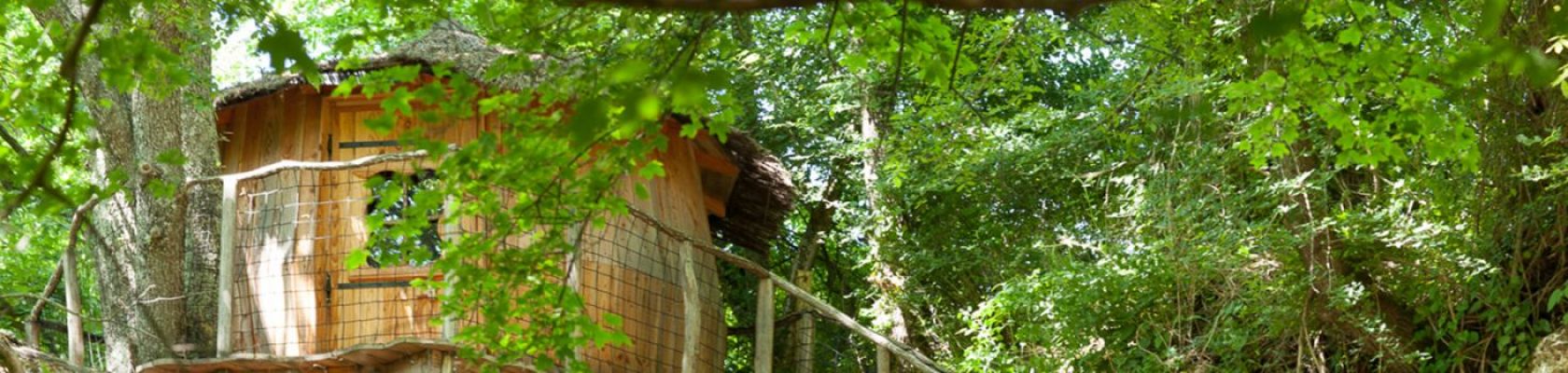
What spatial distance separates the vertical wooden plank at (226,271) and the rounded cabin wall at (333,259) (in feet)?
0.33

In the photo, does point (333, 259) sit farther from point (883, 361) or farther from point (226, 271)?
point (883, 361)

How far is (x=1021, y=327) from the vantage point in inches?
409

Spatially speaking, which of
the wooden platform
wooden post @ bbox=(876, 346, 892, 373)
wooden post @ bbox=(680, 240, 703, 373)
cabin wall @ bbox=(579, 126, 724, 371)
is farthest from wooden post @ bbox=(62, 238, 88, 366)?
wooden post @ bbox=(876, 346, 892, 373)

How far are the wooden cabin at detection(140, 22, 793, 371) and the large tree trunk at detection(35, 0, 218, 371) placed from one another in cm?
31

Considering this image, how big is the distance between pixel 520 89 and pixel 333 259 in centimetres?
145

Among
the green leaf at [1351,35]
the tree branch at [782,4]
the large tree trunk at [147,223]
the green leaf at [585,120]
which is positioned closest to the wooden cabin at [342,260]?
the large tree trunk at [147,223]

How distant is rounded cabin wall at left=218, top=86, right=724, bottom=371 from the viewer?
9430mm

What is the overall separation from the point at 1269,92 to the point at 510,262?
2.60 meters

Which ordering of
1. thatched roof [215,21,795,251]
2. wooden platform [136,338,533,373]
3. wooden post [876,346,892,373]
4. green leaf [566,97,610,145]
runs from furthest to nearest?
wooden post [876,346,892,373] → thatched roof [215,21,795,251] → wooden platform [136,338,533,373] → green leaf [566,97,610,145]

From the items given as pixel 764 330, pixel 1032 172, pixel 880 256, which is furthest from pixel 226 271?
pixel 1032 172

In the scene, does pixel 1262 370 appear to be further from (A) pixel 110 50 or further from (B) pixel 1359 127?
(A) pixel 110 50

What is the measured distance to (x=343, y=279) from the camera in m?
9.54

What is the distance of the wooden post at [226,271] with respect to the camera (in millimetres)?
9156

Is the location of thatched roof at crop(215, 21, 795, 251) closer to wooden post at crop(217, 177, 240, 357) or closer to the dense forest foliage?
the dense forest foliage
